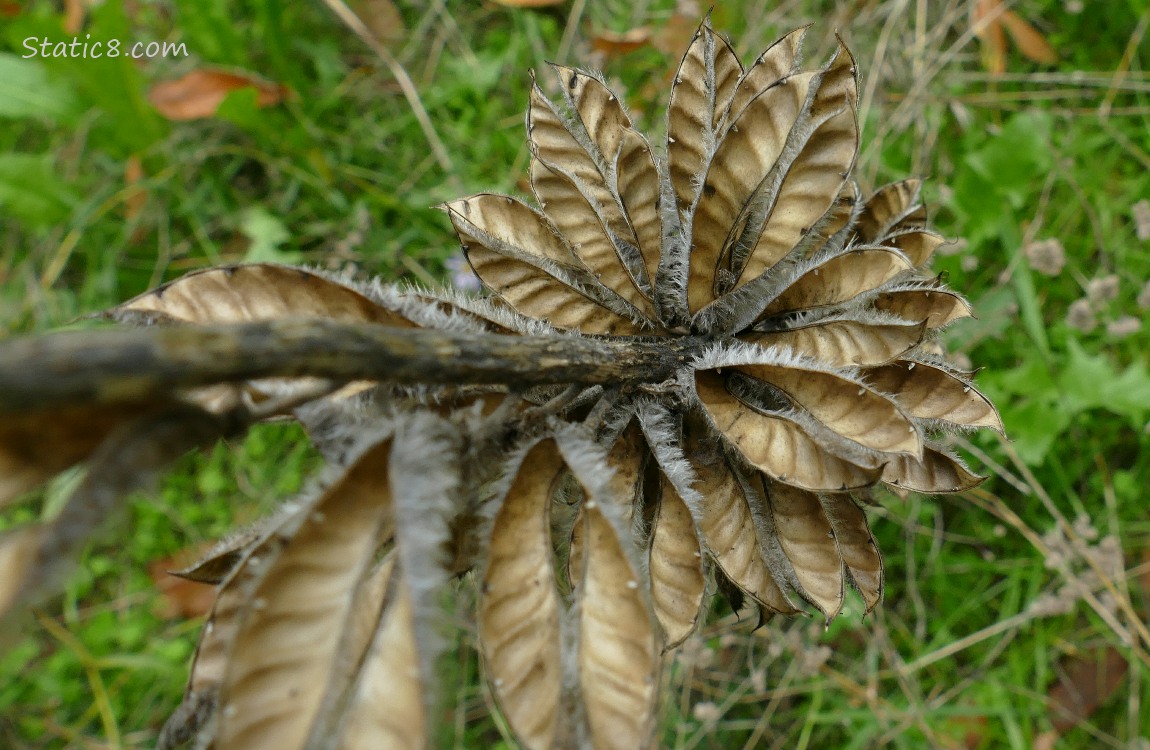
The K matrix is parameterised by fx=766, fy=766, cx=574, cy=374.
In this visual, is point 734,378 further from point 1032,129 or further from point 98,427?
point 1032,129

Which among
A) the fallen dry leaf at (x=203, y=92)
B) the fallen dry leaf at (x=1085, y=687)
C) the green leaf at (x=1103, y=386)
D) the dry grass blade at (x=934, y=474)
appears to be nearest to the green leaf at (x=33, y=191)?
the fallen dry leaf at (x=203, y=92)

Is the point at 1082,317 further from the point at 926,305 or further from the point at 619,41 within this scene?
the point at 619,41

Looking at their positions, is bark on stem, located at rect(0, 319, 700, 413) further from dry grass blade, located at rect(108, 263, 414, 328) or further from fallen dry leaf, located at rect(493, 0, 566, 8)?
fallen dry leaf, located at rect(493, 0, 566, 8)

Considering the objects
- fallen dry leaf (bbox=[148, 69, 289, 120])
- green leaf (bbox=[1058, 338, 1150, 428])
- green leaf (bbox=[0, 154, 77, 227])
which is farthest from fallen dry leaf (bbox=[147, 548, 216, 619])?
green leaf (bbox=[1058, 338, 1150, 428])

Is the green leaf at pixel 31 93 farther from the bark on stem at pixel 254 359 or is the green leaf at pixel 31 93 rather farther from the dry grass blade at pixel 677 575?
the dry grass blade at pixel 677 575

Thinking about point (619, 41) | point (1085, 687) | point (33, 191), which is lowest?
point (1085, 687)

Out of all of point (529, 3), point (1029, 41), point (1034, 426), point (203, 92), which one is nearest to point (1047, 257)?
point (1034, 426)
